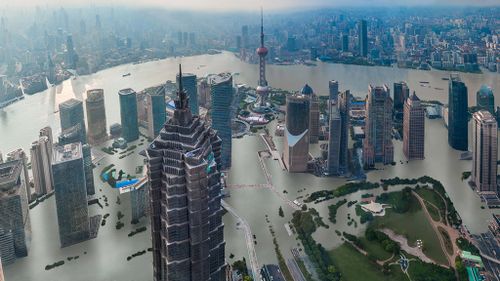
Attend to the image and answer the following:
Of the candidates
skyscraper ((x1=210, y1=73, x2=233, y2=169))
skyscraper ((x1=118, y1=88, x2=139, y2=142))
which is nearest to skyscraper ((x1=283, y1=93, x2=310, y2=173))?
skyscraper ((x1=210, y1=73, x2=233, y2=169))

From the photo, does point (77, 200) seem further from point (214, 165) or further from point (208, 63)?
point (208, 63)

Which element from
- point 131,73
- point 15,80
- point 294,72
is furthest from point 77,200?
point 294,72

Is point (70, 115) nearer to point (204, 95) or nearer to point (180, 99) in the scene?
point (204, 95)

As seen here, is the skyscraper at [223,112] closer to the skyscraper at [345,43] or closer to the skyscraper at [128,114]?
the skyscraper at [128,114]

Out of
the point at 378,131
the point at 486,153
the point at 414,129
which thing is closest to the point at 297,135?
the point at 378,131

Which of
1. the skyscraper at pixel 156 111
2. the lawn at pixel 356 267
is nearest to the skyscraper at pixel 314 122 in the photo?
the skyscraper at pixel 156 111
